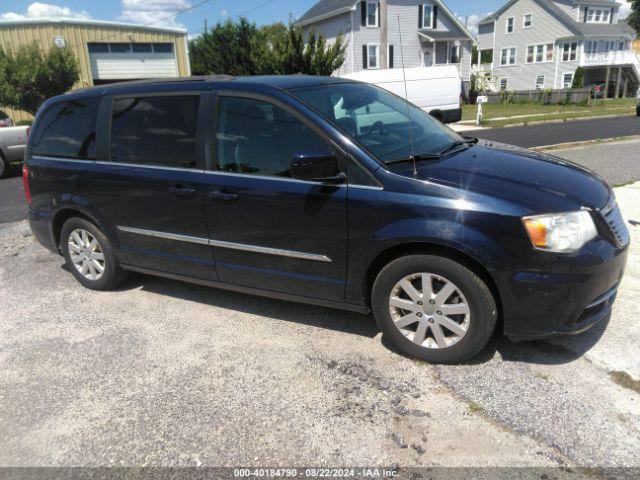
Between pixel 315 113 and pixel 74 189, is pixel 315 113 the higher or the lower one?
the higher one

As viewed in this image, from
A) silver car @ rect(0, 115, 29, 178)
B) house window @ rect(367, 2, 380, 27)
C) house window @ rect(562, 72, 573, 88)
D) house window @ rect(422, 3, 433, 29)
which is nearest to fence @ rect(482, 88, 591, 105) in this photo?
house window @ rect(422, 3, 433, 29)

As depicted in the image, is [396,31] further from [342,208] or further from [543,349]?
[543,349]

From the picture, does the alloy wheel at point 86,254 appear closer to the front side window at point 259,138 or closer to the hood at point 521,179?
the front side window at point 259,138

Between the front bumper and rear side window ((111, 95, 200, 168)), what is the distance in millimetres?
2443

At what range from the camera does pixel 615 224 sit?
3260mm

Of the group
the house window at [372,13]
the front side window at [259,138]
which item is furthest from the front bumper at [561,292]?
the house window at [372,13]

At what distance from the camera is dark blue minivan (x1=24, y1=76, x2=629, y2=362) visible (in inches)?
118

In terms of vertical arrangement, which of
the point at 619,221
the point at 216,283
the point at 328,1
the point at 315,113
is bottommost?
the point at 216,283

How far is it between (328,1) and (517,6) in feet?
63.6

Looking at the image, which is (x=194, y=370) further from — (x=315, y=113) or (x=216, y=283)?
(x=315, y=113)

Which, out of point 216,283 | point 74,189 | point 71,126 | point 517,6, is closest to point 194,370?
point 216,283

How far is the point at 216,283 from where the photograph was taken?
161 inches

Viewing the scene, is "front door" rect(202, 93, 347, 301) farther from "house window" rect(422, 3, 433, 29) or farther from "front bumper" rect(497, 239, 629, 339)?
"house window" rect(422, 3, 433, 29)

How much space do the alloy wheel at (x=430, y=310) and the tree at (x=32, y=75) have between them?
24770 millimetres
